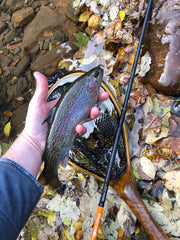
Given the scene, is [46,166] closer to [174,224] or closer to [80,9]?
[174,224]

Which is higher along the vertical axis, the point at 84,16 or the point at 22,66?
the point at 84,16

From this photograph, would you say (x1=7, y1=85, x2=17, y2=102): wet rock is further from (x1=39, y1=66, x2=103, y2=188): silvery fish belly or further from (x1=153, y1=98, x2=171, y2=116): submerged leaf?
(x1=153, y1=98, x2=171, y2=116): submerged leaf

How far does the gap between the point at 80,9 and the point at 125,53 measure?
134 centimetres

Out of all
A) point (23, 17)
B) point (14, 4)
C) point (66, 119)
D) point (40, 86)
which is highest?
point (14, 4)

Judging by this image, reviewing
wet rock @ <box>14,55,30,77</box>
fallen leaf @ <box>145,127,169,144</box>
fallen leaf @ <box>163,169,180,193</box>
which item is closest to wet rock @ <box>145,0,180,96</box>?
fallen leaf @ <box>145,127,169,144</box>

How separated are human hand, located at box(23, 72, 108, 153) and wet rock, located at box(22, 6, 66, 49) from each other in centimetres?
208

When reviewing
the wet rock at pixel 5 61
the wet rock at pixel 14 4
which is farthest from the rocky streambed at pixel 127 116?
the wet rock at pixel 14 4

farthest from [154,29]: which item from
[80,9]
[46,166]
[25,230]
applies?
[25,230]

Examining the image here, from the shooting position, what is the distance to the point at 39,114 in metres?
2.25

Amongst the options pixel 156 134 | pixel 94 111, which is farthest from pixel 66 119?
pixel 156 134

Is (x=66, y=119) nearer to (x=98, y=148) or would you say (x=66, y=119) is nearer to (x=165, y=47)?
(x=98, y=148)

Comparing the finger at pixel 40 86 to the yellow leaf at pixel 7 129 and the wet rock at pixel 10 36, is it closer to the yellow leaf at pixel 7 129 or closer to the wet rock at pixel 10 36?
the yellow leaf at pixel 7 129

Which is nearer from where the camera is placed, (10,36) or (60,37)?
(60,37)

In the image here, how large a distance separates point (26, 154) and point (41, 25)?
2.79 metres
